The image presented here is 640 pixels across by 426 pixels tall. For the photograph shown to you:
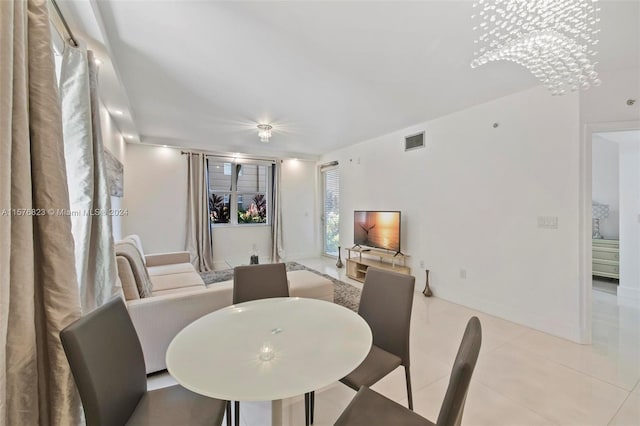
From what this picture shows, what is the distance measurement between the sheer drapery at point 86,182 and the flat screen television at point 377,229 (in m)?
3.54

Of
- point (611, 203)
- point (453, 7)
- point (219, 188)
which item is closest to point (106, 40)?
point (453, 7)

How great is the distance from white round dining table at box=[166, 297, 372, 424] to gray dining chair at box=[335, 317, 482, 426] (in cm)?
24

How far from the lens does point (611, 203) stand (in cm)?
477

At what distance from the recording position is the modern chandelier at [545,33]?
4.83ft

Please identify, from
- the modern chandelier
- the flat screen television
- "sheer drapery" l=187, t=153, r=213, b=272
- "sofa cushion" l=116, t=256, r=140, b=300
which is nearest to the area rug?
"sheer drapery" l=187, t=153, r=213, b=272

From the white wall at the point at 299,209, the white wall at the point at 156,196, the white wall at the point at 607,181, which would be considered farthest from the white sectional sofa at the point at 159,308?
the white wall at the point at 607,181

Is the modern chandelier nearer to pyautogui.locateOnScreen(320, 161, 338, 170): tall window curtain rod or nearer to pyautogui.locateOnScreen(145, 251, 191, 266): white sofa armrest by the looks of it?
pyautogui.locateOnScreen(320, 161, 338, 170): tall window curtain rod

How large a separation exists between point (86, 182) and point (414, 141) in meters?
3.88

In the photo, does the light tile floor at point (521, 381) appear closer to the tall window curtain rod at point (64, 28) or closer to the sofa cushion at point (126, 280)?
the sofa cushion at point (126, 280)

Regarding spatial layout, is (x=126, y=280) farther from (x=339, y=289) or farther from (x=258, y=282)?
(x=339, y=289)

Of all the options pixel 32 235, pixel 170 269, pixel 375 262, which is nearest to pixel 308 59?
pixel 32 235

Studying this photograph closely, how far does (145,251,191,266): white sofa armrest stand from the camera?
3.82 metres

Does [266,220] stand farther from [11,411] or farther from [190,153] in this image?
[11,411]

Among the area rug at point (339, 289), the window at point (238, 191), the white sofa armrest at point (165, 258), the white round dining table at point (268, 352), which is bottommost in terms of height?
the area rug at point (339, 289)
